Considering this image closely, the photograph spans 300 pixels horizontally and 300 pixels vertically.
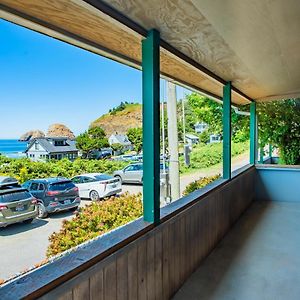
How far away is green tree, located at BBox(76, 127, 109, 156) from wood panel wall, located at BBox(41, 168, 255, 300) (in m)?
0.70

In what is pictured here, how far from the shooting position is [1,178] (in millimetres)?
1410

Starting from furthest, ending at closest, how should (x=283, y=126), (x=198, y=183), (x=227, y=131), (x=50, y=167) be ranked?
(x=283, y=126)
(x=198, y=183)
(x=227, y=131)
(x=50, y=167)

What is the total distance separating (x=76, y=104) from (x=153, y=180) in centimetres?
81

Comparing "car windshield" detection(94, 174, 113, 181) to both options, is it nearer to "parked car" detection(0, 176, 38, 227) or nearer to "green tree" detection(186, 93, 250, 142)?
"parked car" detection(0, 176, 38, 227)

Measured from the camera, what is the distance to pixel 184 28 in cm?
215

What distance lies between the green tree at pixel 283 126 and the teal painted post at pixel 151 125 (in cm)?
638

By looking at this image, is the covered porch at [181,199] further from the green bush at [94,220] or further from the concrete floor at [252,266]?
the green bush at [94,220]

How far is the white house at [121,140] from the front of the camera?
2.25 meters

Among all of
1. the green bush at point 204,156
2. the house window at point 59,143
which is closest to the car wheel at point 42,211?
the house window at point 59,143

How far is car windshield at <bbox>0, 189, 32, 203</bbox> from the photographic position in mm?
1411

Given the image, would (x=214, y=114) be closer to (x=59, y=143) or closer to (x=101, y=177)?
(x=101, y=177)

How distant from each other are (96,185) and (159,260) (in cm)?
79

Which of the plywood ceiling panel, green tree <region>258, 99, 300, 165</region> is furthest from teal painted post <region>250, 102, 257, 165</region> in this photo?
the plywood ceiling panel

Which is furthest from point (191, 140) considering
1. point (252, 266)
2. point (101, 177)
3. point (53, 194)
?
point (53, 194)
